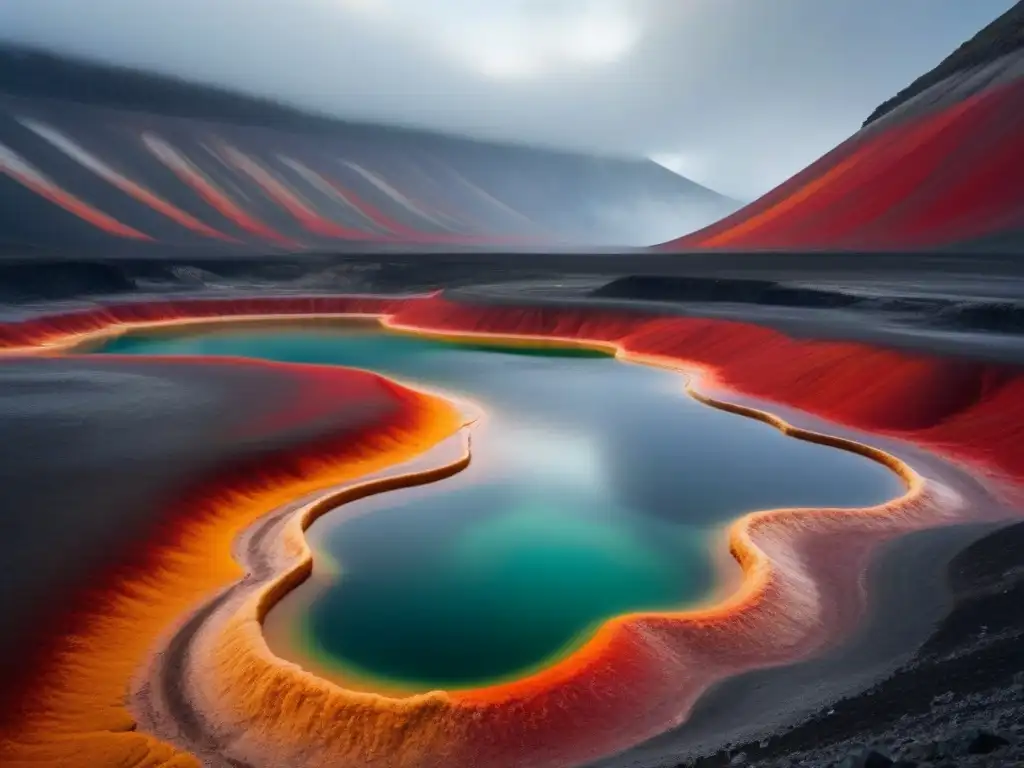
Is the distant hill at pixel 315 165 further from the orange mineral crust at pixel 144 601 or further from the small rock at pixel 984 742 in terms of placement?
the small rock at pixel 984 742

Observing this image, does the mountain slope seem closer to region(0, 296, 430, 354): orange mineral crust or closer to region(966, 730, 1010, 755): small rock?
region(0, 296, 430, 354): orange mineral crust

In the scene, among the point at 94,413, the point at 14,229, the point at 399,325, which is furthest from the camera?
the point at 14,229

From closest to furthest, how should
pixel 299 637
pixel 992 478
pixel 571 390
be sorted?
1. pixel 299 637
2. pixel 992 478
3. pixel 571 390

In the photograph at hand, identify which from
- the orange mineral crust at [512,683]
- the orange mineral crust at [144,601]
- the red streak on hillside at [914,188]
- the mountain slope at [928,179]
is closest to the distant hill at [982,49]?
the mountain slope at [928,179]

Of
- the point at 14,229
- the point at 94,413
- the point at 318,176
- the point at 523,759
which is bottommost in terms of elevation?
the point at 523,759

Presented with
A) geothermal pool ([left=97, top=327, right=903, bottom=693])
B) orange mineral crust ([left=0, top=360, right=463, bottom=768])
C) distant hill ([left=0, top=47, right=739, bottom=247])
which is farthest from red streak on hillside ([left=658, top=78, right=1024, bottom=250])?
distant hill ([left=0, top=47, right=739, bottom=247])

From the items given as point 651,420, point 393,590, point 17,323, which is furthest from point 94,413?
point 17,323

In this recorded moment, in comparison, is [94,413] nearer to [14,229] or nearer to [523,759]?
[523,759]
